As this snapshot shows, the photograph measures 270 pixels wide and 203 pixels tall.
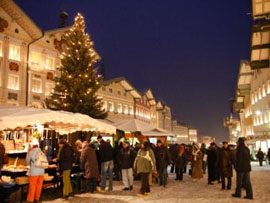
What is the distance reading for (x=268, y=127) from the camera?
106ft

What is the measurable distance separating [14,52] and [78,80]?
33.8 ft

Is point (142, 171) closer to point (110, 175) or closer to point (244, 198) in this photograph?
point (110, 175)

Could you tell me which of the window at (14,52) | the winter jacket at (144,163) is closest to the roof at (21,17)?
the window at (14,52)

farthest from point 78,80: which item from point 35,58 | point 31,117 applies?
point 31,117

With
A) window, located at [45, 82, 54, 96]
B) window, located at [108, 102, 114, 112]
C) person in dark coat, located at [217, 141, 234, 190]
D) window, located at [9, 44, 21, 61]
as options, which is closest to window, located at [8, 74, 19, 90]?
window, located at [9, 44, 21, 61]

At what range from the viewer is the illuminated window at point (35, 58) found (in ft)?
106

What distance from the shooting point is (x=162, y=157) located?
14469 mm

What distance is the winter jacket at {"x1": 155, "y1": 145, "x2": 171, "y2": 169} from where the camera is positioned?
14469 mm

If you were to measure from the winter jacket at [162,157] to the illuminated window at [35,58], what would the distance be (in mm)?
21477

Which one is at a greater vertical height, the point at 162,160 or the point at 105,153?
the point at 105,153

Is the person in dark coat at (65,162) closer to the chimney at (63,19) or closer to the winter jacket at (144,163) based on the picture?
the winter jacket at (144,163)

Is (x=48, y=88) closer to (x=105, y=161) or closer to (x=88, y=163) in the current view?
(x=105, y=161)

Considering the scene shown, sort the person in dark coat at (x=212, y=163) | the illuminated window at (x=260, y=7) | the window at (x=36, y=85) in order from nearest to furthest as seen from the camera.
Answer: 1. the person in dark coat at (x=212, y=163)
2. the illuminated window at (x=260, y=7)
3. the window at (x=36, y=85)

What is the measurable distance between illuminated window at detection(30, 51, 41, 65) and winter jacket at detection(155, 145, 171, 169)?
2148 centimetres
